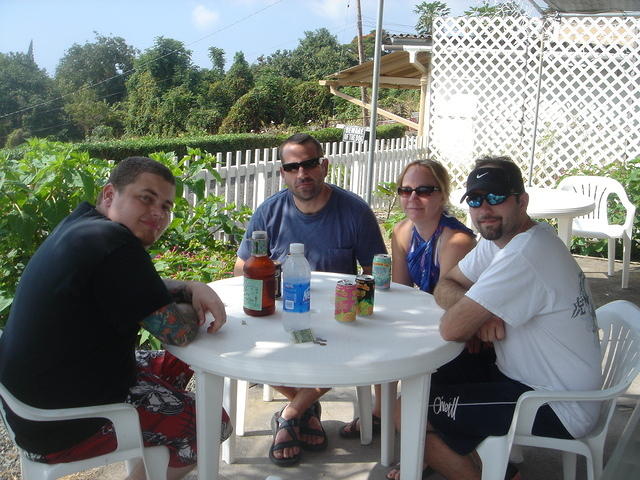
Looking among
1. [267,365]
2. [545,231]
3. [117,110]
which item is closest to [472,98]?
[545,231]

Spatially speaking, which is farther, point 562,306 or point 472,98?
point 472,98

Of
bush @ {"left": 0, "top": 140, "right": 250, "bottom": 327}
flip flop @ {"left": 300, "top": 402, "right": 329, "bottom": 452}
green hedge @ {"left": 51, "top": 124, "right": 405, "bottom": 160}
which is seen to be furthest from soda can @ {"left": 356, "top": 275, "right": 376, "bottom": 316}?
green hedge @ {"left": 51, "top": 124, "right": 405, "bottom": 160}

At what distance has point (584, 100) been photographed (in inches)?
330

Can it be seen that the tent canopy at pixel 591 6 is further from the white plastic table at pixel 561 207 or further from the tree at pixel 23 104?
the tree at pixel 23 104

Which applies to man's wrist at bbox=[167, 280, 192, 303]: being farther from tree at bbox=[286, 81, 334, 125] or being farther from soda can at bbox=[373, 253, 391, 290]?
tree at bbox=[286, 81, 334, 125]

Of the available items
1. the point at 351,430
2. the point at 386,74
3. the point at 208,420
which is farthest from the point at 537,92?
the point at 208,420

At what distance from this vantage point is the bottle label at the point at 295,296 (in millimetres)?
1970

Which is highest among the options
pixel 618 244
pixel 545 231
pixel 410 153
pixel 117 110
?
pixel 117 110

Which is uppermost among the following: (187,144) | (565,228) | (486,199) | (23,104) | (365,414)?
(23,104)

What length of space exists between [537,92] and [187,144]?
11403 mm

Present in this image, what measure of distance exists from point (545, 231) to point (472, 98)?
25.1 feet

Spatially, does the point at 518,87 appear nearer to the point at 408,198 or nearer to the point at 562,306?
the point at 408,198

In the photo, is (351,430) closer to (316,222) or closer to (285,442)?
(285,442)

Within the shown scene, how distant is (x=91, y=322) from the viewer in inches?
66.1
